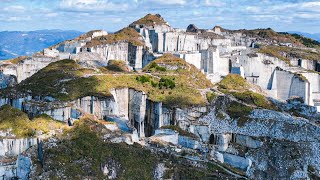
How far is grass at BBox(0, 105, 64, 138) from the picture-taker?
122ft

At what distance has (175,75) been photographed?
5275 centimetres

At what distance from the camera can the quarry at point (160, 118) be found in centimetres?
3584

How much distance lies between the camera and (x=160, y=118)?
45.1 metres

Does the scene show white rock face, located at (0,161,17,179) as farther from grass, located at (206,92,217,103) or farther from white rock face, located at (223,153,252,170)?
grass, located at (206,92,217,103)

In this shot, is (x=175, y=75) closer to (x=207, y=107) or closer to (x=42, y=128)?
(x=207, y=107)

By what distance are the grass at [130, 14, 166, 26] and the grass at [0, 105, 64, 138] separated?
137 feet

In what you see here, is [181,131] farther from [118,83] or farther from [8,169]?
[8,169]

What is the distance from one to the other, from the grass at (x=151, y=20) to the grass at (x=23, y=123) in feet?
137

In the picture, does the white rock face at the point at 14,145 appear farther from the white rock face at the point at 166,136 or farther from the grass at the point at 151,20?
the grass at the point at 151,20

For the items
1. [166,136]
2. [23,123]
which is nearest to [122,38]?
[166,136]

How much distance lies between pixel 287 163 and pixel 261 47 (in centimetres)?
3811

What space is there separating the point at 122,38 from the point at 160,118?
27084mm

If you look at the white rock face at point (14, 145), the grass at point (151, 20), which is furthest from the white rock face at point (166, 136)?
the grass at point (151, 20)

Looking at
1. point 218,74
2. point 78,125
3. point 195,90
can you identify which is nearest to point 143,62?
point 218,74
